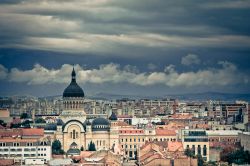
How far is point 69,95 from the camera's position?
68.1 meters

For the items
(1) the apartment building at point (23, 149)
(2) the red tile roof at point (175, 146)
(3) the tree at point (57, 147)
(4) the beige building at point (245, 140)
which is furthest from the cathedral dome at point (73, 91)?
(4) the beige building at point (245, 140)

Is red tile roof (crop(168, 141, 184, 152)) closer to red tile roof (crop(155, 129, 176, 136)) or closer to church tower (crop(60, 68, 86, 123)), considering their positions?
red tile roof (crop(155, 129, 176, 136))

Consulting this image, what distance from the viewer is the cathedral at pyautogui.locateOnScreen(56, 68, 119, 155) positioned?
63781 millimetres

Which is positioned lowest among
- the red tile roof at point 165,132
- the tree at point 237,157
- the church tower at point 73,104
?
the tree at point 237,157

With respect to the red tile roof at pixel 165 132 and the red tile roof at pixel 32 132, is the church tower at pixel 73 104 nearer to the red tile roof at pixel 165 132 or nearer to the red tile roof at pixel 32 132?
the red tile roof at pixel 32 132

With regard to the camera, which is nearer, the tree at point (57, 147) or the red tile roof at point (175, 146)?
the red tile roof at point (175, 146)

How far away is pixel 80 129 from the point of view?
6444 centimetres

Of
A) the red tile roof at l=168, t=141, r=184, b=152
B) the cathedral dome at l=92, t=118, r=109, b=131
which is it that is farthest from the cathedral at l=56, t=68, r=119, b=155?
the red tile roof at l=168, t=141, r=184, b=152

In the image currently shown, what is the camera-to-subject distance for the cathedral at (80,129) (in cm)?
6378

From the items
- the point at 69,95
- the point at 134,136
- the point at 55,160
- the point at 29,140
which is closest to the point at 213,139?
the point at 134,136

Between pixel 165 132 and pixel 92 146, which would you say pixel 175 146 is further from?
pixel 165 132

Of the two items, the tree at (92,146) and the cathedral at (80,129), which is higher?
the cathedral at (80,129)

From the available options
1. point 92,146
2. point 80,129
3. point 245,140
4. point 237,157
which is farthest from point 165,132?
point 237,157

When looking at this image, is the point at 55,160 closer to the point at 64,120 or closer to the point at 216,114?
the point at 64,120
